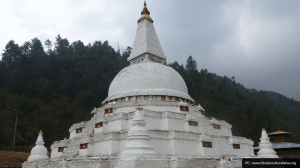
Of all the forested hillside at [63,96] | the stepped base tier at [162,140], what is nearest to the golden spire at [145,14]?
the stepped base tier at [162,140]

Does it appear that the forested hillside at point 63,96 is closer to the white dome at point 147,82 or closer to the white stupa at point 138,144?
the white dome at point 147,82

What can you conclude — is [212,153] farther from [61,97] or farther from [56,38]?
[56,38]

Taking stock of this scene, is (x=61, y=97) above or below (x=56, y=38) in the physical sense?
below

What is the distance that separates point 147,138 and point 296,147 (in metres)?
15.6

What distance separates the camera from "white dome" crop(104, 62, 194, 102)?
17609 millimetres

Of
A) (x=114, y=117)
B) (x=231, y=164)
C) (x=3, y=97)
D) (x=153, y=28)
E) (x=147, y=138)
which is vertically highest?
→ (x=153, y=28)

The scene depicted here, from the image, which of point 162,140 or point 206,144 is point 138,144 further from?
point 206,144

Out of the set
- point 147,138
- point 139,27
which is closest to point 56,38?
point 139,27

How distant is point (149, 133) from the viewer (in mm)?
12133

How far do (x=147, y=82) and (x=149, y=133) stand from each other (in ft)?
21.0

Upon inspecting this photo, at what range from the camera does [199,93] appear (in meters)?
49.3

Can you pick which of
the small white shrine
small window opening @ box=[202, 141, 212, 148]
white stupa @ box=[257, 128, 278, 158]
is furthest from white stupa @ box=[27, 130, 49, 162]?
white stupa @ box=[257, 128, 278, 158]

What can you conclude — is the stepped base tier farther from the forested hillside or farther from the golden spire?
the forested hillside

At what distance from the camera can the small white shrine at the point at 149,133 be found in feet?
36.2
